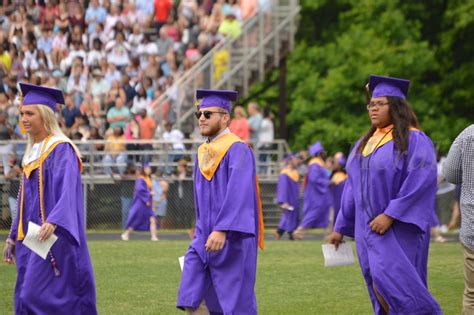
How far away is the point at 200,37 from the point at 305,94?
10085 millimetres

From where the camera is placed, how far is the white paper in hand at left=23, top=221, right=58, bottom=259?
26.5 feet

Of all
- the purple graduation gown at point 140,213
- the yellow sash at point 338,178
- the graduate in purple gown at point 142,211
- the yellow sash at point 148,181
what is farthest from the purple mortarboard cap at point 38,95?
the yellow sash at point 338,178

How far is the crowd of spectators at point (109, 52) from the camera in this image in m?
24.3

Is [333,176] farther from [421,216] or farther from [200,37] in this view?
[421,216]

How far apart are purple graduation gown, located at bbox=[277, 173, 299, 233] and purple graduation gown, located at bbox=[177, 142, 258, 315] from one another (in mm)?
14361

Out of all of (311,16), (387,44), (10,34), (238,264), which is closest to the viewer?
(238,264)

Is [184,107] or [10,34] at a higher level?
[10,34]

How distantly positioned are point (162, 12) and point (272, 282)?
46.9 ft

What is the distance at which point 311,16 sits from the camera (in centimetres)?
3934

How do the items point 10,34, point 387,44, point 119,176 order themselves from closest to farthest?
point 119,176 < point 10,34 < point 387,44

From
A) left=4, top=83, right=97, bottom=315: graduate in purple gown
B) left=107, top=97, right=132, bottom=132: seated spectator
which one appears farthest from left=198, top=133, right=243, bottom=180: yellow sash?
left=107, top=97, right=132, bottom=132: seated spectator

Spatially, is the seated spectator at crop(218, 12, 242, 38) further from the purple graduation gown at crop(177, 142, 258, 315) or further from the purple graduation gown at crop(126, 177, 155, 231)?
the purple graduation gown at crop(177, 142, 258, 315)

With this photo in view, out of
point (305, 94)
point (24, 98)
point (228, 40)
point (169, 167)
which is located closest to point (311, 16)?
point (305, 94)

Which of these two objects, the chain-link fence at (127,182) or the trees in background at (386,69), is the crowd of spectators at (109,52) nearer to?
the chain-link fence at (127,182)
